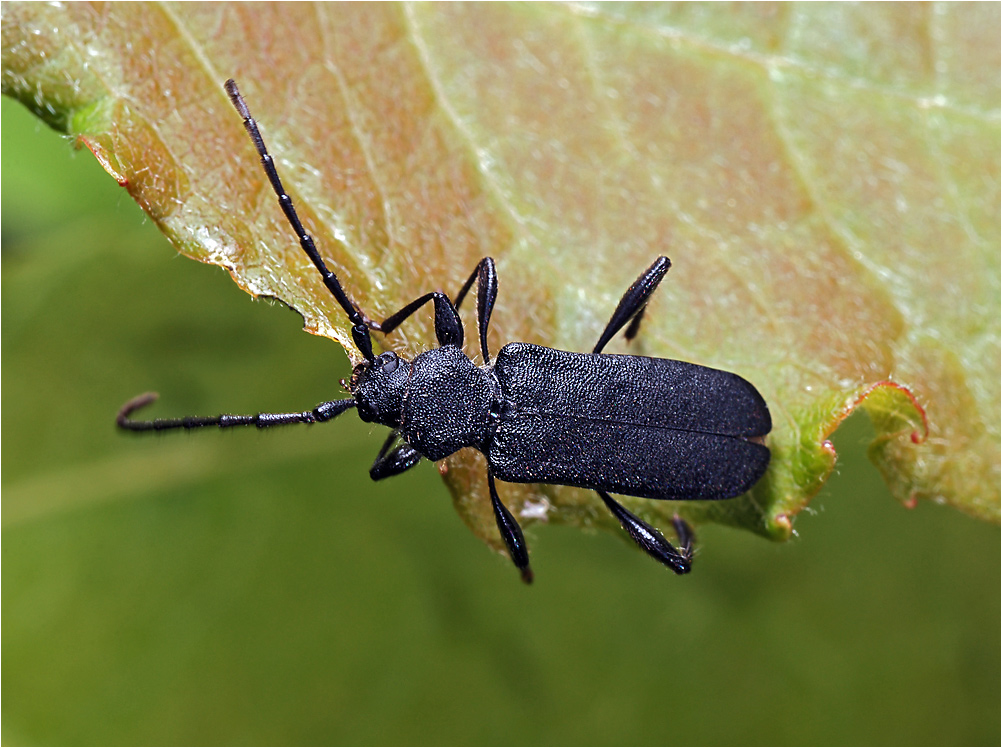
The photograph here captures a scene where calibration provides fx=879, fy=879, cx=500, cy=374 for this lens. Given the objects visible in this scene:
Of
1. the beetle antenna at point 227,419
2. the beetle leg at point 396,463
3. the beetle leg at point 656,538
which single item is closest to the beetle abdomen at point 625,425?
the beetle leg at point 656,538

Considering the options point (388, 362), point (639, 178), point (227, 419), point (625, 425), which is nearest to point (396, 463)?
point (388, 362)

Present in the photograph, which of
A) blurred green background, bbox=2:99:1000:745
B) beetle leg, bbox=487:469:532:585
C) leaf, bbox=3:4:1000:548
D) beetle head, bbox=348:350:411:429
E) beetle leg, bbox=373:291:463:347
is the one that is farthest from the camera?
blurred green background, bbox=2:99:1000:745

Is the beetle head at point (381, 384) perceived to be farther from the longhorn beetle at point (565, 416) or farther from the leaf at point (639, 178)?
the leaf at point (639, 178)

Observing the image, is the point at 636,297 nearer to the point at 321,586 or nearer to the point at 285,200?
the point at 285,200

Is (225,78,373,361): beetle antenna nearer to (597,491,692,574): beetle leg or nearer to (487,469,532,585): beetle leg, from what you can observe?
(487,469,532,585): beetle leg

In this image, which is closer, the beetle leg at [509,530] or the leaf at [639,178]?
the leaf at [639,178]

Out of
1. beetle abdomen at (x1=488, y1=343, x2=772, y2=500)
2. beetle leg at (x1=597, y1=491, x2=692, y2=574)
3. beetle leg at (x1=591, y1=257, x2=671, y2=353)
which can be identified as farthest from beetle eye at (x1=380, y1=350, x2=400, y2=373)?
beetle leg at (x1=597, y1=491, x2=692, y2=574)

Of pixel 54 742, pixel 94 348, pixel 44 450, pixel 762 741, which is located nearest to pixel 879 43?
pixel 762 741
